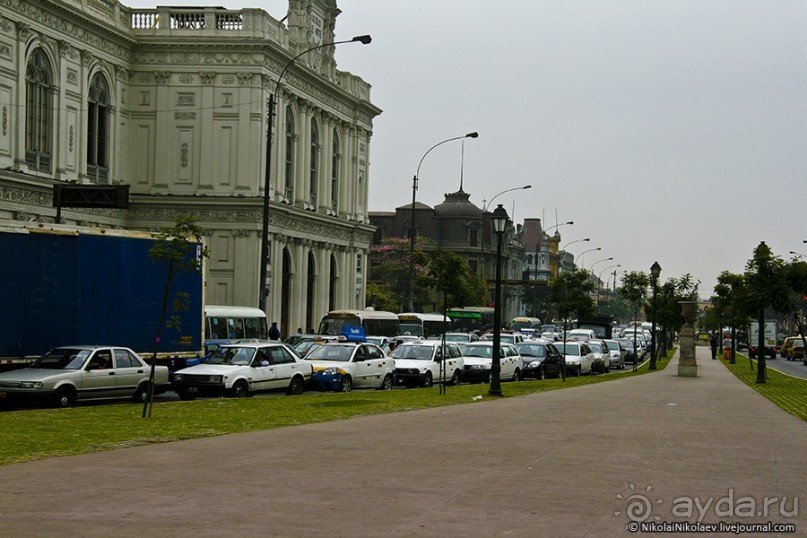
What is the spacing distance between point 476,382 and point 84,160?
2281cm

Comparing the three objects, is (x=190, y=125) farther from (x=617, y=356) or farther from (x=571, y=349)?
(x=617, y=356)

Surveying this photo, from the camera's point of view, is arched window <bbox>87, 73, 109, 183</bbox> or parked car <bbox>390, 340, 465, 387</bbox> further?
arched window <bbox>87, 73, 109, 183</bbox>

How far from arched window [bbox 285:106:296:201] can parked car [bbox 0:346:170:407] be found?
38.4 m

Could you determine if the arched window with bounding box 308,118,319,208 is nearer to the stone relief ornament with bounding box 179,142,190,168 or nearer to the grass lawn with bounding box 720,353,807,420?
the stone relief ornament with bounding box 179,142,190,168

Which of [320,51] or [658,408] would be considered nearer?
[658,408]

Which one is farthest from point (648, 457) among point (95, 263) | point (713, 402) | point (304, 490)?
point (95, 263)

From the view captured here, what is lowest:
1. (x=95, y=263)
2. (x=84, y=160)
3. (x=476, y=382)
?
(x=476, y=382)

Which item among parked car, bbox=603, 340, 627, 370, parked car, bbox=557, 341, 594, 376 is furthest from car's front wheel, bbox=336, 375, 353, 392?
parked car, bbox=603, 340, 627, 370

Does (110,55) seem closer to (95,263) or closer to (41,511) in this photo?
(95,263)

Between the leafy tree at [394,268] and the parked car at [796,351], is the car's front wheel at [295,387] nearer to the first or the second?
the parked car at [796,351]

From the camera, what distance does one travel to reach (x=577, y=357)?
1820 inches

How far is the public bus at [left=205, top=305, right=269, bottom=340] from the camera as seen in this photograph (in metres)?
42.7

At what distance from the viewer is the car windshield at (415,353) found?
3509cm

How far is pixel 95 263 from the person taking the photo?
90.5 ft
